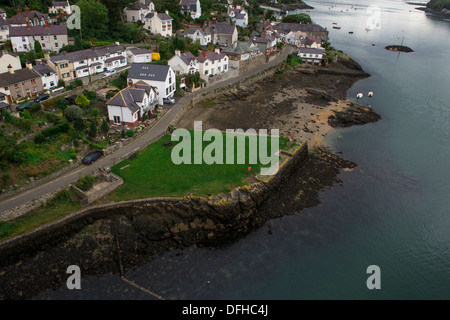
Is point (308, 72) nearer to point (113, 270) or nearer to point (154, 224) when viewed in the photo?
point (154, 224)

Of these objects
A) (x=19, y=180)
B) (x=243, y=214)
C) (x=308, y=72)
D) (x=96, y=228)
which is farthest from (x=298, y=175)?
(x=308, y=72)

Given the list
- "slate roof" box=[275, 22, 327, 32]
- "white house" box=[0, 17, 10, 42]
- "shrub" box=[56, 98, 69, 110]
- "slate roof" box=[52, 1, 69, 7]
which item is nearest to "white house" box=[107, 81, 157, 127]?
"shrub" box=[56, 98, 69, 110]

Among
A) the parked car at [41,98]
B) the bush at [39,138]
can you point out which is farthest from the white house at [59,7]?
the bush at [39,138]

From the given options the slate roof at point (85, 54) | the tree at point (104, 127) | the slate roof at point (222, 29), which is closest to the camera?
the tree at point (104, 127)

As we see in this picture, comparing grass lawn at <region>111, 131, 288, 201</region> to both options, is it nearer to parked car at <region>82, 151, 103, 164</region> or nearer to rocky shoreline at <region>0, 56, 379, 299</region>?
rocky shoreline at <region>0, 56, 379, 299</region>

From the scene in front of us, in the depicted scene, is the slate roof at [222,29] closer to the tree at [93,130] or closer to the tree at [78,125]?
the tree at [93,130]

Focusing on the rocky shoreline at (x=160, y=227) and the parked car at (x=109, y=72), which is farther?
the parked car at (x=109, y=72)

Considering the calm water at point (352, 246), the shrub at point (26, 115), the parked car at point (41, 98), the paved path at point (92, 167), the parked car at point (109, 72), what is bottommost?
the calm water at point (352, 246)
